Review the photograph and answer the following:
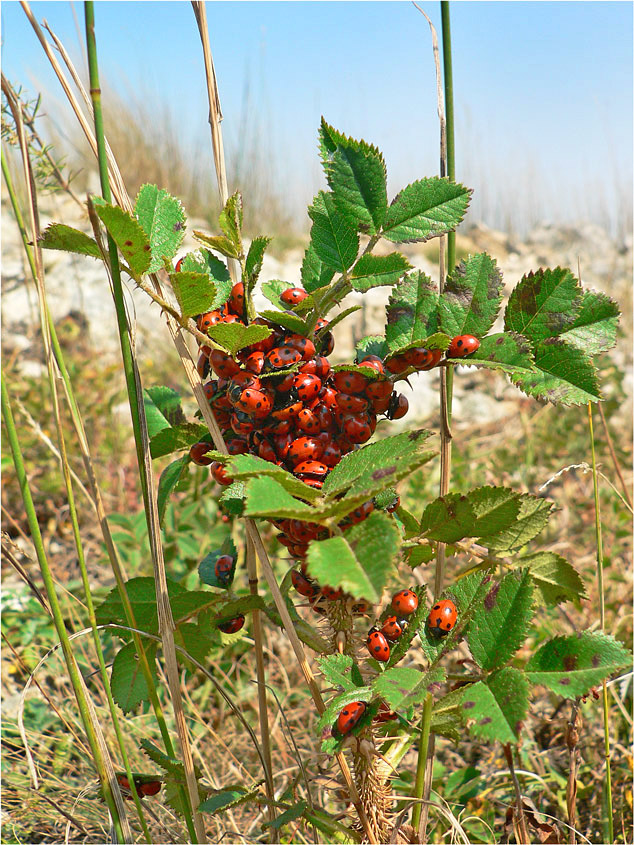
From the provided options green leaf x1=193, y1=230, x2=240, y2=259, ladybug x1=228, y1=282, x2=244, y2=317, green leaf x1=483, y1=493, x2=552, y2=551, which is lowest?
green leaf x1=483, y1=493, x2=552, y2=551

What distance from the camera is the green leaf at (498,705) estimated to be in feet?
1.67

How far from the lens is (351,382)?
59 centimetres

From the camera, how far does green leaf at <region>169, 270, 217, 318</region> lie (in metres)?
0.55

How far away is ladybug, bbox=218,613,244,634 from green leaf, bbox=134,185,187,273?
377 millimetres

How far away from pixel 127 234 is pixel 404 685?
418 millimetres

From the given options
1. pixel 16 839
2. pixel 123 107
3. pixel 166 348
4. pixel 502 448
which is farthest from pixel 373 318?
pixel 123 107

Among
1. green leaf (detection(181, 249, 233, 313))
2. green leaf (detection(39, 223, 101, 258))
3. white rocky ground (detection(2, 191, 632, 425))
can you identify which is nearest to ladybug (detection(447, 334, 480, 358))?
green leaf (detection(181, 249, 233, 313))

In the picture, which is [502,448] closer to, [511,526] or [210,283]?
[511,526]

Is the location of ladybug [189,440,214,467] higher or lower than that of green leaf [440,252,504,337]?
lower

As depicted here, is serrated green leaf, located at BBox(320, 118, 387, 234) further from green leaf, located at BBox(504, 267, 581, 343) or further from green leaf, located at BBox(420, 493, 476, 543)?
green leaf, located at BBox(420, 493, 476, 543)

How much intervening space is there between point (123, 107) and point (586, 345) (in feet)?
23.0

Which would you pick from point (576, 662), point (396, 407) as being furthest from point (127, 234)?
point (576, 662)

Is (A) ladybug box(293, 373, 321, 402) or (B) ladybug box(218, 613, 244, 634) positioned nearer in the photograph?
Answer: (A) ladybug box(293, 373, 321, 402)

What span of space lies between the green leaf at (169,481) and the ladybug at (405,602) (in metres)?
0.24
